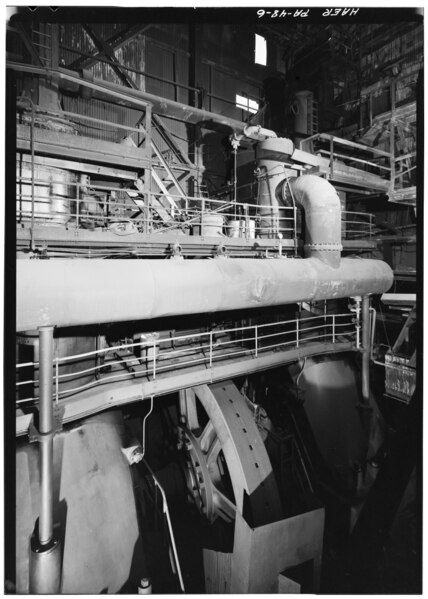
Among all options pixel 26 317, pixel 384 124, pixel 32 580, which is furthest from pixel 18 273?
pixel 384 124

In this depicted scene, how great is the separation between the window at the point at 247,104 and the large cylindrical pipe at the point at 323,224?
27.8 feet

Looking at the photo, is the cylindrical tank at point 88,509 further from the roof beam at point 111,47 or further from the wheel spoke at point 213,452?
the roof beam at point 111,47

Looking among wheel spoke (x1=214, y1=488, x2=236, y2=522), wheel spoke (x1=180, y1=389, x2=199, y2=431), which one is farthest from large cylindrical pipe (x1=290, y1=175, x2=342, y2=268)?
wheel spoke (x1=214, y1=488, x2=236, y2=522)

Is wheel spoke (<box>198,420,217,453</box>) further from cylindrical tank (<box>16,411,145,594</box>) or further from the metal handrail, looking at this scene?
cylindrical tank (<box>16,411,145,594</box>)

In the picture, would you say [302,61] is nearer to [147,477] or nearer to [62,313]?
[62,313]

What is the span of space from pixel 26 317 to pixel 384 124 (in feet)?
35.0

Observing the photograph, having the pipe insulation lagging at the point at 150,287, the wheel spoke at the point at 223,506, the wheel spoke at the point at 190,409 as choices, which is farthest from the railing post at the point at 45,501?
the wheel spoke at the point at 190,409

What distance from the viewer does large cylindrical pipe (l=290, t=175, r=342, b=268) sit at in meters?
5.63

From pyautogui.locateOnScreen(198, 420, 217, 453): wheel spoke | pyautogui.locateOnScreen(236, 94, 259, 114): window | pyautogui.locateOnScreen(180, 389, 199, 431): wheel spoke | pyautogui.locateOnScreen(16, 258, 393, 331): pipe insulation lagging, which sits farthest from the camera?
pyautogui.locateOnScreen(236, 94, 259, 114): window

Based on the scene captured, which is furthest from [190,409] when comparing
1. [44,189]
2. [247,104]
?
[247,104]

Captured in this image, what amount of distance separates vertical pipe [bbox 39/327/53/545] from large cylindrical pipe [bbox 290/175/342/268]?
176 inches

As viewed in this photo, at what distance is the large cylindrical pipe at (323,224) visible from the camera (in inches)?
222

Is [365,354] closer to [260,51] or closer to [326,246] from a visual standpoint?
[326,246]

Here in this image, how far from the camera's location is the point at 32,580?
2.76 m
